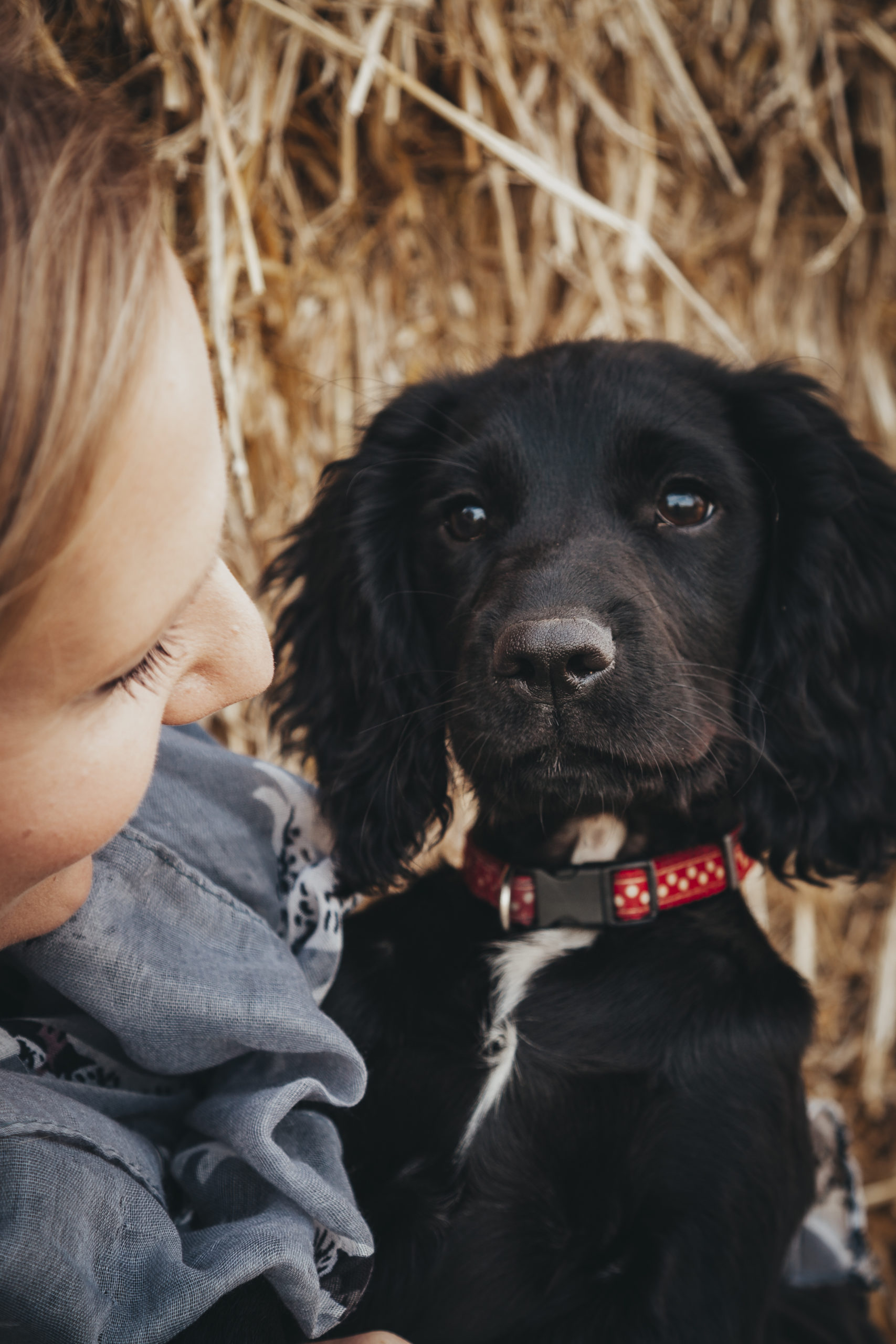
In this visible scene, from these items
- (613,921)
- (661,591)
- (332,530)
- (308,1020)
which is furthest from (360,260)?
(308,1020)

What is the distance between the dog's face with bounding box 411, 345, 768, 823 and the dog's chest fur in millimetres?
190

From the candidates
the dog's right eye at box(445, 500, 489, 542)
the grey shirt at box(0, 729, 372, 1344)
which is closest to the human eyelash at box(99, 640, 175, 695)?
the grey shirt at box(0, 729, 372, 1344)

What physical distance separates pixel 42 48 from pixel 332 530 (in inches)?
25.4

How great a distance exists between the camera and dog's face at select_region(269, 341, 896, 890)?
3.45 ft

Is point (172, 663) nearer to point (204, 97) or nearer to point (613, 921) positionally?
point (613, 921)

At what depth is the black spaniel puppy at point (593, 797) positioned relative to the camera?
3.22 ft

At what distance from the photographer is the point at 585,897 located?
1.12m

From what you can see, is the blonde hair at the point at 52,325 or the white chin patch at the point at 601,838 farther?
the white chin patch at the point at 601,838

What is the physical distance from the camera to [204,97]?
4.71 ft

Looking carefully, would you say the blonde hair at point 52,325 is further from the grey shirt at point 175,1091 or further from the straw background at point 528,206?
the straw background at point 528,206

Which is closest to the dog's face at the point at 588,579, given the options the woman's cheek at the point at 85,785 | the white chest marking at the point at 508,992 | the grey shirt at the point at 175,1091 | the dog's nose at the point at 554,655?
the dog's nose at the point at 554,655

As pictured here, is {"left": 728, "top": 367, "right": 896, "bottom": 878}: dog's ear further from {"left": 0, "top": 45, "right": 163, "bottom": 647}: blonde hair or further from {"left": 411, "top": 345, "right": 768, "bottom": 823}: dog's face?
{"left": 0, "top": 45, "right": 163, "bottom": 647}: blonde hair

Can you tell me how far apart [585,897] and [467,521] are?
483 millimetres

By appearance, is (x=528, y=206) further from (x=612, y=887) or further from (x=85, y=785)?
(x=85, y=785)
